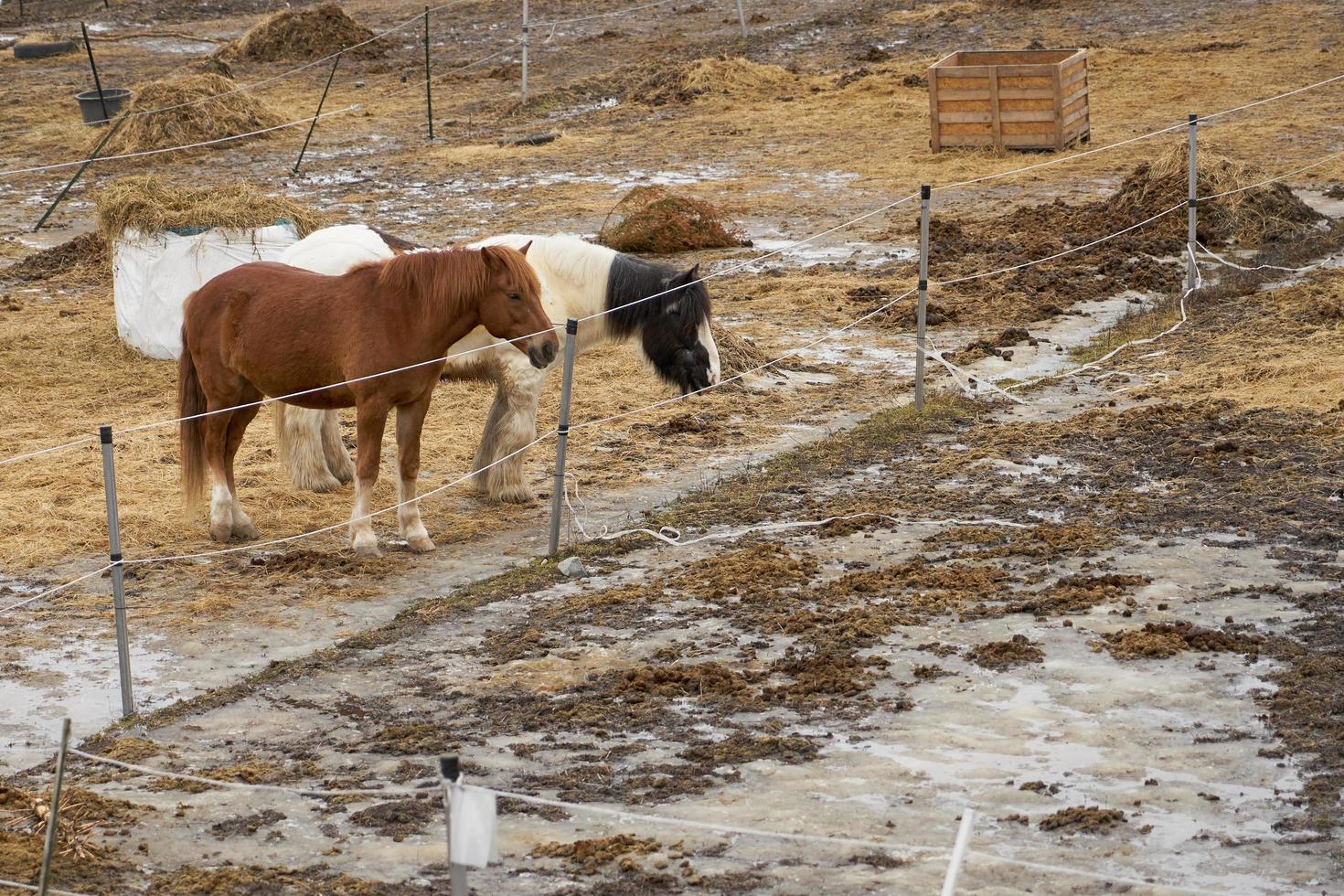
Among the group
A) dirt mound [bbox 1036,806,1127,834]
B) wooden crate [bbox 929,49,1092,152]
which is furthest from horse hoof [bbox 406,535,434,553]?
wooden crate [bbox 929,49,1092,152]

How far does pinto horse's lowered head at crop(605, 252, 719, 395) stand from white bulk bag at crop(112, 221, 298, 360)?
12.5 feet

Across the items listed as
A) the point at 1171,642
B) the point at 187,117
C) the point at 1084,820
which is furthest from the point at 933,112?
the point at 1084,820

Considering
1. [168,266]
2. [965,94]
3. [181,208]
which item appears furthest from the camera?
[965,94]

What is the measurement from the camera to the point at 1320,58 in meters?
21.6

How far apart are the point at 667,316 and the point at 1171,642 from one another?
3.79 metres

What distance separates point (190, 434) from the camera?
8.21m

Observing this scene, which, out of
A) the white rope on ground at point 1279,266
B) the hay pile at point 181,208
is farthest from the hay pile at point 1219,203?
the hay pile at point 181,208

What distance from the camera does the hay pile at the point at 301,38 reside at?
89.4 ft

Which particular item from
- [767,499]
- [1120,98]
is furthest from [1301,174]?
[767,499]

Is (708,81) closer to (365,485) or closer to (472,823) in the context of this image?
(365,485)

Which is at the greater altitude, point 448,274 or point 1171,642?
point 448,274

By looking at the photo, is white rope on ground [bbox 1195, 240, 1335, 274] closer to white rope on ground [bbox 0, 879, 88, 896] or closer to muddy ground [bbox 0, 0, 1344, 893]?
muddy ground [bbox 0, 0, 1344, 893]

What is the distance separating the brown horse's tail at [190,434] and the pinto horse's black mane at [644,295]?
89.9 inches

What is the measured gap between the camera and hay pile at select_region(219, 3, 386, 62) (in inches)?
1073
